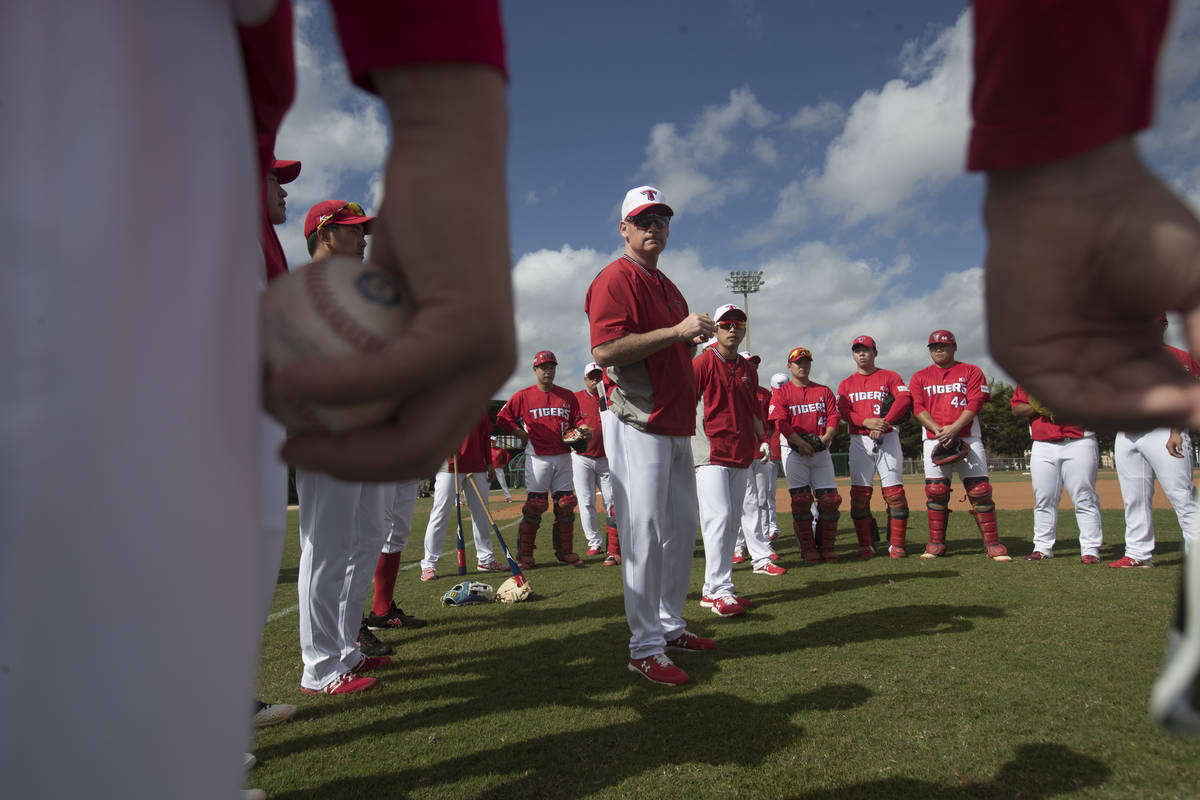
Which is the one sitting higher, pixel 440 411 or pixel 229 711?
pixel 440 411

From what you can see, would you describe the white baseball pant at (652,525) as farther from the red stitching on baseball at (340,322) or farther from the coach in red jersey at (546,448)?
the coach in red jersey at (546,448)

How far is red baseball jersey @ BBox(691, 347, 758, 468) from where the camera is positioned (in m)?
5.42

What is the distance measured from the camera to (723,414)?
18.3ft

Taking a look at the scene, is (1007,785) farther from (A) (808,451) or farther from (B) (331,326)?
(A) (808,451)

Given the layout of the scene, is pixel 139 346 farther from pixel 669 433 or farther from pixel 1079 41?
pixel 669 433

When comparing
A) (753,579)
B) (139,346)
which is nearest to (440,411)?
(139,346)

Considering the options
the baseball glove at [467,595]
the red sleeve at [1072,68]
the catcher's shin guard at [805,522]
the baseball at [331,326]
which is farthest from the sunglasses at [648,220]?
the catcher's shin guard at [805,522]

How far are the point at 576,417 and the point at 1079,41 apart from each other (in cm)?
891

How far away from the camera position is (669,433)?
3783mm

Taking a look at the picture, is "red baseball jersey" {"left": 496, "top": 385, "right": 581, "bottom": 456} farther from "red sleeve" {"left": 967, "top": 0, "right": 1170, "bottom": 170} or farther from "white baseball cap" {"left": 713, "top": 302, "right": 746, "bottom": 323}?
"red sleeve" {"left": 967, "top": 0, "right": 1170, "bottom": 170}

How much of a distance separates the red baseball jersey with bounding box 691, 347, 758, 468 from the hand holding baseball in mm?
4686

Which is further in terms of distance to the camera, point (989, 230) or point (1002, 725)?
point (1002, 725)

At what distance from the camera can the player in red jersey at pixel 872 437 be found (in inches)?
307

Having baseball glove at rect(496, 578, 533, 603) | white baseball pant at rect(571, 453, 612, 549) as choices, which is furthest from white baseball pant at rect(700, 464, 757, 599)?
white baseball pant at rect(571, 453, 612, 549)
